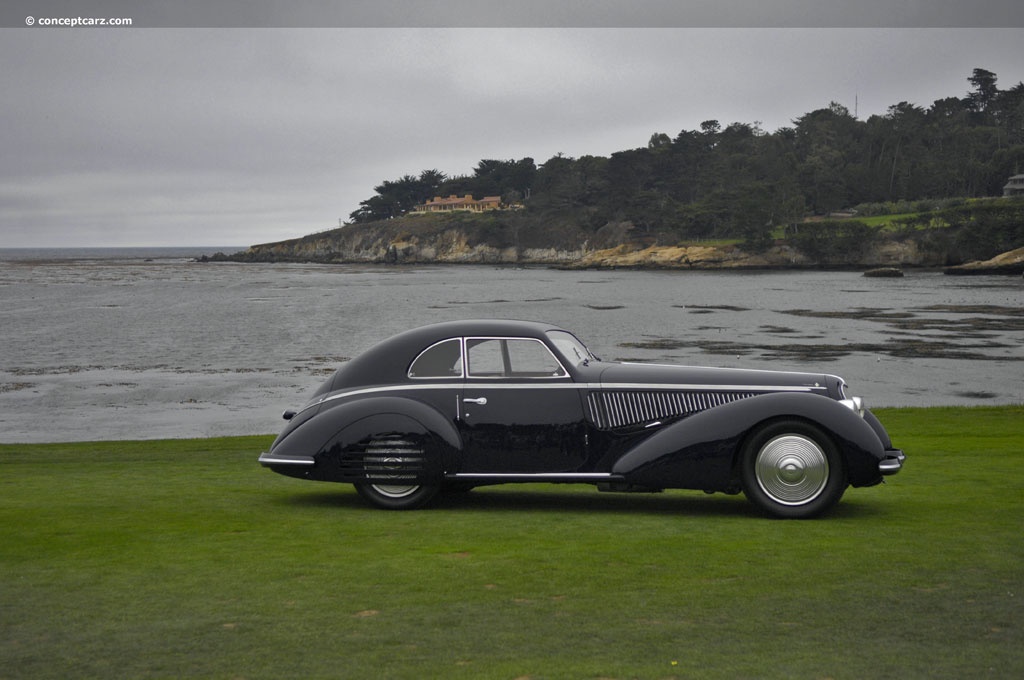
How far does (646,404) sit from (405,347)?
7.79 ft

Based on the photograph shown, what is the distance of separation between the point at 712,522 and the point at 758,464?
2.18ft

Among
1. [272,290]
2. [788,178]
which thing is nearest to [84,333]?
[272,290]

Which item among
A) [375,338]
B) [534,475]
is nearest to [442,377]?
[534,475]

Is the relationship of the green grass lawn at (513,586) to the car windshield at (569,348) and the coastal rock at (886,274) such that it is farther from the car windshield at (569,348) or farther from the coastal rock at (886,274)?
the coastal rock at (886,274)

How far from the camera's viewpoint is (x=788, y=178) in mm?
182500

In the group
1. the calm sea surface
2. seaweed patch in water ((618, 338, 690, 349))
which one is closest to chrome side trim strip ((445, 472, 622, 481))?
the calm sea surface

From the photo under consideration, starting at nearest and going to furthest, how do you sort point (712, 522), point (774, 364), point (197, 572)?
point (197, 572) → point (712, 522) → point (774, 364)

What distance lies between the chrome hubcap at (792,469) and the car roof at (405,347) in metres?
2.35

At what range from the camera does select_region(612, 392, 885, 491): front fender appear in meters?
8.80

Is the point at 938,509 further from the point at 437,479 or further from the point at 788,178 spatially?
the point at 788,178

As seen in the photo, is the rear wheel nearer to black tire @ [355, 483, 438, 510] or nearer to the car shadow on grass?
black tire @ [355, 483, 438, 510]

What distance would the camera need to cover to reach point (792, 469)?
893cm

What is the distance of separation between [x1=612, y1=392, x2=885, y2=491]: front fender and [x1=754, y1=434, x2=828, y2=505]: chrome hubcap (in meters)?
0.20

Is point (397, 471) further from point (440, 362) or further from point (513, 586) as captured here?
point (513, 586)
